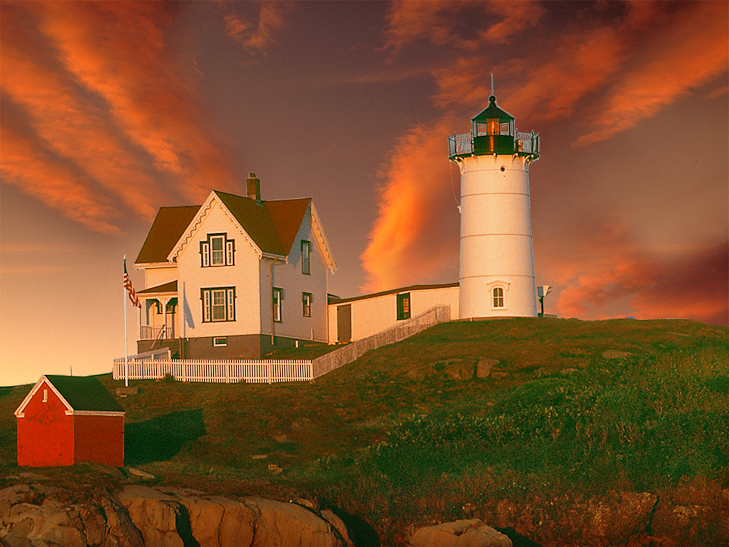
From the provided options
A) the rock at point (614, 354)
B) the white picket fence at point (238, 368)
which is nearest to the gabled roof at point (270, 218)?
the white picket fence at point (238, 368)

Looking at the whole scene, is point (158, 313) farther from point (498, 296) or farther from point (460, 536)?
point (460, 536)

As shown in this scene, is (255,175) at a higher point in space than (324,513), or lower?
higher

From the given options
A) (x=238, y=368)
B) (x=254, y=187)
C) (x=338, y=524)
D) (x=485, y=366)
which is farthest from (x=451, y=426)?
(x=254, y=187)

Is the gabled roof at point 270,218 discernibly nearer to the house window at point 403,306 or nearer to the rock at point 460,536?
the house window at point 403,306

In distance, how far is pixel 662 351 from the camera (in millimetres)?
41156

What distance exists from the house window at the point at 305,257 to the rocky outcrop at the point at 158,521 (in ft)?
95.2

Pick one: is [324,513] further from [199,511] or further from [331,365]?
[331,365]

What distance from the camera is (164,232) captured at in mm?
54406

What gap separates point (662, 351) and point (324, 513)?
21.8 m

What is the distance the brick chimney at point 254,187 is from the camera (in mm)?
54294

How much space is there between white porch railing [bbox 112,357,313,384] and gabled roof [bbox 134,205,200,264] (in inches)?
397

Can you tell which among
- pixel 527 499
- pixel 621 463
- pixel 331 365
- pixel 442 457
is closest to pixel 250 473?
pixel 442 457

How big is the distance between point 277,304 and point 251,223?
432 centimetres

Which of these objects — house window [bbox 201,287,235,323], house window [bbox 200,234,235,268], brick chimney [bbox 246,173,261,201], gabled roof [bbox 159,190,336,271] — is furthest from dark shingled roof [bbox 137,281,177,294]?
brick chimney [bbox 246,173,261,201]
